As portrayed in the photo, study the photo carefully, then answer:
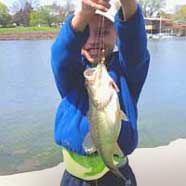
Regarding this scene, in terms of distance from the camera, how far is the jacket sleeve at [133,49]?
1.38 metres

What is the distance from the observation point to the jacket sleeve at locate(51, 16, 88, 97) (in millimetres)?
1401

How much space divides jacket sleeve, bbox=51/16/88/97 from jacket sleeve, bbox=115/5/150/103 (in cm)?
11

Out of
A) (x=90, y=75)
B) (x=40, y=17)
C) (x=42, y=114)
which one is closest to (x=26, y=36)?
(x=40, y=17)

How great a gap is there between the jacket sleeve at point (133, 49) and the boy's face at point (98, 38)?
0.04 metres

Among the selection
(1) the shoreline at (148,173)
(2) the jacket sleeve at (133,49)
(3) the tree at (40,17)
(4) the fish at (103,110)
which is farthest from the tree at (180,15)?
(4) the fish at (103,110)

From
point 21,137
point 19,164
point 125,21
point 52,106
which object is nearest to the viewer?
point 125,21

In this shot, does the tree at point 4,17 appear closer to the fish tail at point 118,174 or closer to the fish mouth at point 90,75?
the fish tail at point 118,174

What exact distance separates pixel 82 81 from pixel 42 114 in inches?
214

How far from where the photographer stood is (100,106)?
1230mm

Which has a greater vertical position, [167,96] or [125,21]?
[125,21]

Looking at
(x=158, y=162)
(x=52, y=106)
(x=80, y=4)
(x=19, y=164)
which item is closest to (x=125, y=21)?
(x=80, y=4)

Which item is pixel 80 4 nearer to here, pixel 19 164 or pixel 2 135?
pixel 19 164

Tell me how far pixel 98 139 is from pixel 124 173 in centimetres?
34

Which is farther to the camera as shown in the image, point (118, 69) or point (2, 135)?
point (2, 135)
